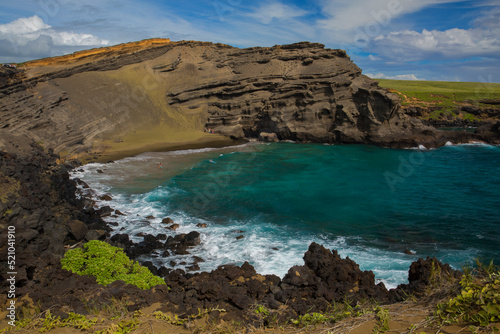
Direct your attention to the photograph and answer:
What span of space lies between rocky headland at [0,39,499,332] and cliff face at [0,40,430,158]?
17 cm

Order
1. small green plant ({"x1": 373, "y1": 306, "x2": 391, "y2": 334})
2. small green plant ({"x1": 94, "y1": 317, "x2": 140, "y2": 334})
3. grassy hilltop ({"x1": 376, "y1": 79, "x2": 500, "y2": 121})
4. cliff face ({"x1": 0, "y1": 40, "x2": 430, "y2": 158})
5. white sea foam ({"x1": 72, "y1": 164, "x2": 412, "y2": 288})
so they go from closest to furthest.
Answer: small green plant ({"x1": 373, "y1": 306, "x2": 391, "y2": 334}) → small green plant ({"x1": 94, "y1": 317, "x2": 140, "y2": 334}) → white sea foam ({"x1": 72, "y1": 164, "x2": 412, "y2": 288}) → cliff face ({"x1": 0, "y1": 40, "x2": 430, "y2": 158}) → grassy hilltop ({"x1": 376, "y1": 79, "x2": 500, "y2": 121})

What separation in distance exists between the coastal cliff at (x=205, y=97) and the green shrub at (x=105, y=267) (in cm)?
3050

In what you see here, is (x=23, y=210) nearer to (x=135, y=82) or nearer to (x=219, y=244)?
(x=219, y=244)

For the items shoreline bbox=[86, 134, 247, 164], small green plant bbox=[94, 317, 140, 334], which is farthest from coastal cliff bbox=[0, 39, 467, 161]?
small green plant bbox=[94, 317, 140, 334]

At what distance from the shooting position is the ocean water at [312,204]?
51.5 ft

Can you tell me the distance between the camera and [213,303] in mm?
7875

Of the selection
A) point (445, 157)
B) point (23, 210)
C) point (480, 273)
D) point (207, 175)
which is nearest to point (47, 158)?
point (207, 175)

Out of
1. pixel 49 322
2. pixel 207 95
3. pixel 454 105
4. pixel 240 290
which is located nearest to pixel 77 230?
pixel 49 322

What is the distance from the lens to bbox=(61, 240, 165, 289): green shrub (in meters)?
9.70

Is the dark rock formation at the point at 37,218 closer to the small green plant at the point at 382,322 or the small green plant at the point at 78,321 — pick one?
the small green plant at the point at 78,321

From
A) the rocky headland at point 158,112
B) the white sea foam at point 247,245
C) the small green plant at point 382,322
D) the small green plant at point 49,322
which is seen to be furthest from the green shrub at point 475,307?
A: the rocky headland at point 158,112

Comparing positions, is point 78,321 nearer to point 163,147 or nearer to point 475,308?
point 475,308

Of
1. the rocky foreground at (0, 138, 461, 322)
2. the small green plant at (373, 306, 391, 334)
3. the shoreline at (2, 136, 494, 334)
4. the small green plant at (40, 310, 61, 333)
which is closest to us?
the small green plant at (373, 306, 391, 334)

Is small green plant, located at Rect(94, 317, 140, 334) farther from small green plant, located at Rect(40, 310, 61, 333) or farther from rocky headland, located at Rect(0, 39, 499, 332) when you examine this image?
rocky headland, located at Rect(0, 39, 499, 332)
